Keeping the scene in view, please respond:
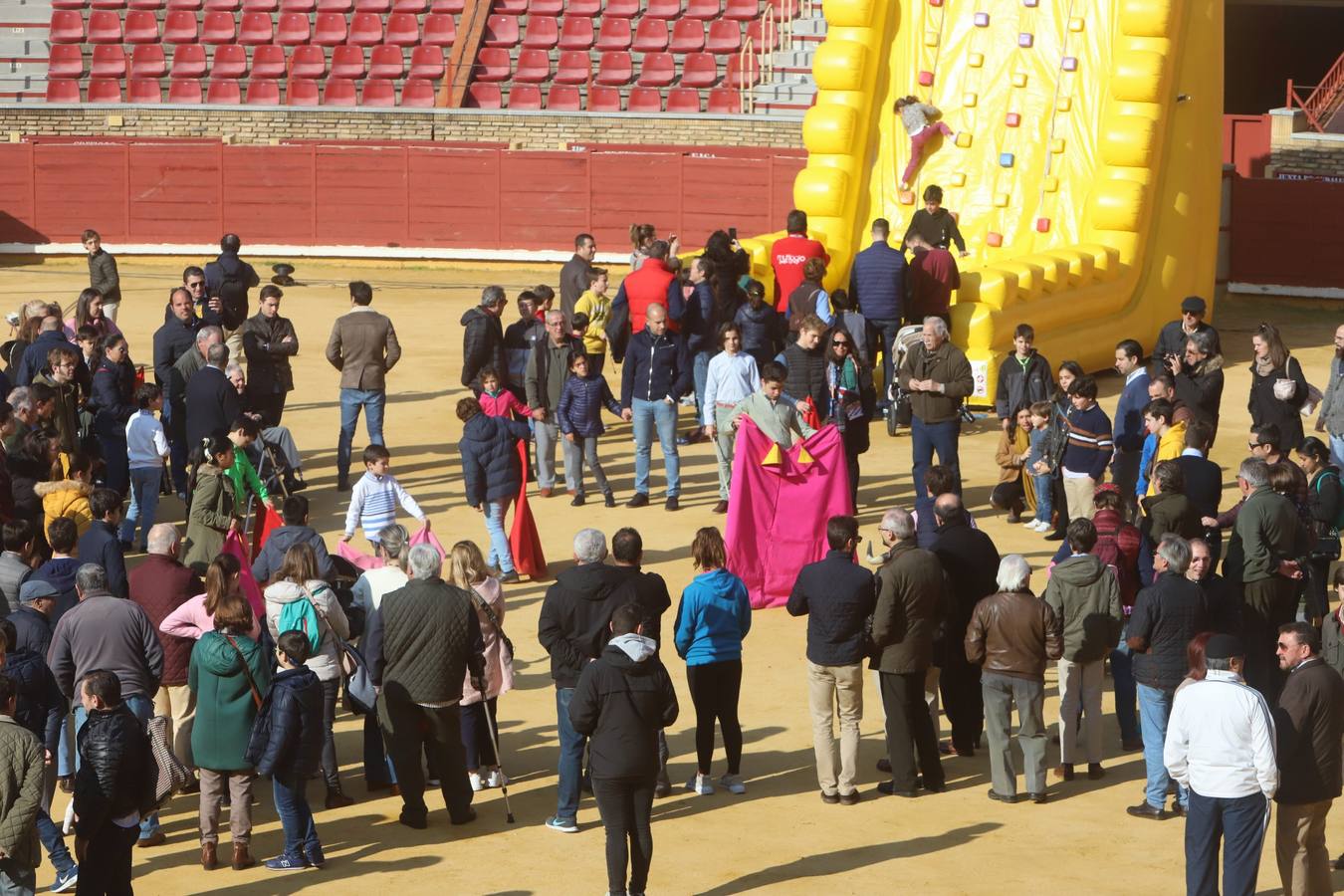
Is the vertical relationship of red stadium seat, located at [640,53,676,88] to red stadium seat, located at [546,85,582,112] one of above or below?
above

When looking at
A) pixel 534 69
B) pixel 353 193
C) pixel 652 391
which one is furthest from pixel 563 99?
pixel 652 391

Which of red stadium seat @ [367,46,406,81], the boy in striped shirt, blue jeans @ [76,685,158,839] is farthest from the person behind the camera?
red stadium seat @ [367,46,406,81]

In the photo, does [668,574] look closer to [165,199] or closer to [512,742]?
[512,742]

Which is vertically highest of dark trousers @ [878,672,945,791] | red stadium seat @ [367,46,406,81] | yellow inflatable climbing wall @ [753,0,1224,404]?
red stadium seat @ [367,46,406,81]

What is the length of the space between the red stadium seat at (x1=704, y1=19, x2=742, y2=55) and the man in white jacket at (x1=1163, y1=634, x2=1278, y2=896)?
2392cm

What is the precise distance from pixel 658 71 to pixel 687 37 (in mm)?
753

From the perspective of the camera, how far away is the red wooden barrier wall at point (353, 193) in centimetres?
2991

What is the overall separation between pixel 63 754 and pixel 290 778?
1.52 m

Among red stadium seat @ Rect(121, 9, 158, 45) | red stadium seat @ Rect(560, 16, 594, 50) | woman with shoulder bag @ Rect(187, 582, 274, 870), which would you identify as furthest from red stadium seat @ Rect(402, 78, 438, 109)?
woman with shoulder bag @ Rect(187, 582, 274, 870)

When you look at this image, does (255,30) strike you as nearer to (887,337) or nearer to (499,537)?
(887,337)

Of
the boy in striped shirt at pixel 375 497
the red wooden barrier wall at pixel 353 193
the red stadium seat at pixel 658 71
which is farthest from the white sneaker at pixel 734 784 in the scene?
the red stadium seat at pixel 658 71

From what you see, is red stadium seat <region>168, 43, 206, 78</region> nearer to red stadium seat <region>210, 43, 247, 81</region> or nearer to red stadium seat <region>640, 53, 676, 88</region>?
red stadium seat <region>210, 43, 247, 81</region>

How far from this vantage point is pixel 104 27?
33.7m

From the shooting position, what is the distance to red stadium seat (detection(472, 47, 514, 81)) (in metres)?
32.2
